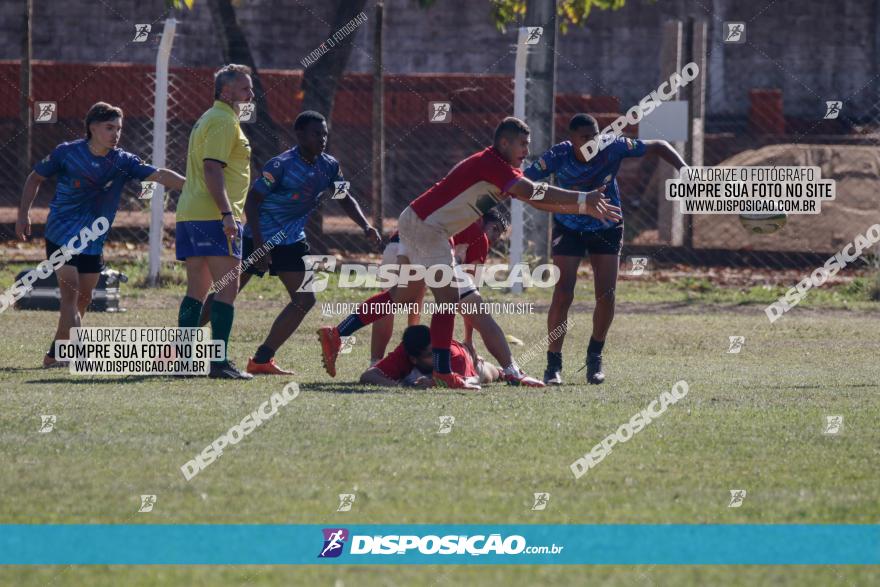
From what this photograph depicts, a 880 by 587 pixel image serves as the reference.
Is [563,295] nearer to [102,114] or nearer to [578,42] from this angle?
[102,114]

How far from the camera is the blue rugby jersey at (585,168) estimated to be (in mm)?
10539

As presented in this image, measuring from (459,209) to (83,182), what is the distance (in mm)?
2903

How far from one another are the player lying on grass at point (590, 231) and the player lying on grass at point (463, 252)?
22.0 inches

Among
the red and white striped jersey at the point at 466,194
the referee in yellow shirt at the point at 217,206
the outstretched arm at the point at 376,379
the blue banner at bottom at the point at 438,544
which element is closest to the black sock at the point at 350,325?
the outstretched arm at the point at 376,379

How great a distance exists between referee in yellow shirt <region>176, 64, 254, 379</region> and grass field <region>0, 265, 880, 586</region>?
1.75 ft

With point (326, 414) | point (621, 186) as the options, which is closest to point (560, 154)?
point (326, 414)

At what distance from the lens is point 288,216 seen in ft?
34.9

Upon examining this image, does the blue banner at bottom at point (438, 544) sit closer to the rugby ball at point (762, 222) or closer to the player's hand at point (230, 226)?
the player's hand at point (230, 226)

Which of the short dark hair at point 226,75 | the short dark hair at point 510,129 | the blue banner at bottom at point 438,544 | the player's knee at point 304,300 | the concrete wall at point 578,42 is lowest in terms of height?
the blue banner at bottom at point 438,544

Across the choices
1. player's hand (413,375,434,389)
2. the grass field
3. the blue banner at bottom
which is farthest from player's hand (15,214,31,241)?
the blue banner at bottom

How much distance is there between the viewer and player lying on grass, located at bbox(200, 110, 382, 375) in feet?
34.4

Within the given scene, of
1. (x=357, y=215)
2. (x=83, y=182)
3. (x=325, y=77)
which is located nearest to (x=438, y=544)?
(x=357, y=215)

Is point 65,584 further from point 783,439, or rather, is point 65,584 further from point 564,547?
point 783,439

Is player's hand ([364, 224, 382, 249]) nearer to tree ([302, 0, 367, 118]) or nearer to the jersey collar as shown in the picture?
the jersey collar
